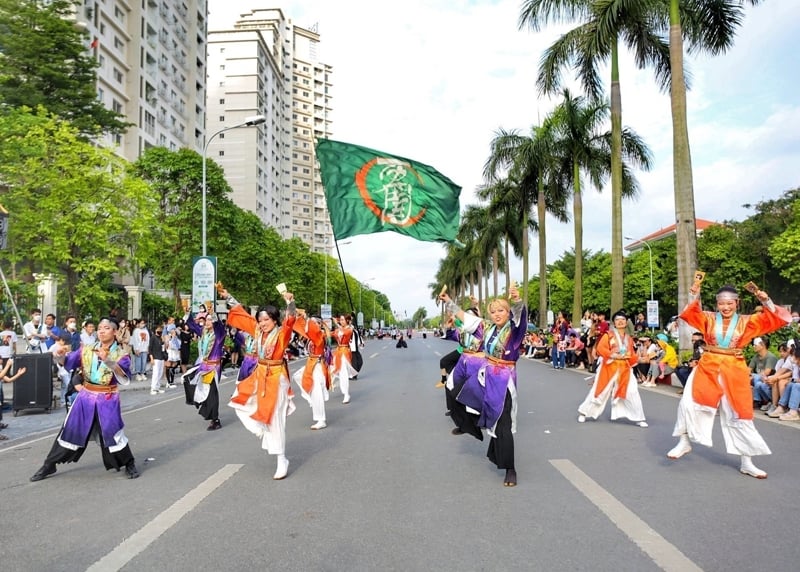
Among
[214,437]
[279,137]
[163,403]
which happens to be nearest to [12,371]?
[163,403]

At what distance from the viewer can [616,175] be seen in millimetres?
22172

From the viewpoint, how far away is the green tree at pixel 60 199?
19.1 metres

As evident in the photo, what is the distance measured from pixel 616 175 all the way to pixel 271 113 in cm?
7522

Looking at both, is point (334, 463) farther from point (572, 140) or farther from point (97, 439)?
point (572, 140)

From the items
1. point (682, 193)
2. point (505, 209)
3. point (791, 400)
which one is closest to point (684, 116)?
point (682, 193)

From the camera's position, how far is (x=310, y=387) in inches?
403

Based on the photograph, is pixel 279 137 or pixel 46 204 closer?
pixel 46 204

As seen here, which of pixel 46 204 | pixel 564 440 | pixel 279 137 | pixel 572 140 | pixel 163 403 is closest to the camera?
pixel 564 440

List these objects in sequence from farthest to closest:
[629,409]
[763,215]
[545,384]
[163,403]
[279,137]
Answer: [279,137]
[763,215]
[545,384]
[163,403]
[629,409]

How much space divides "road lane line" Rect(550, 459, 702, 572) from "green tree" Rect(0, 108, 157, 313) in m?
17.7

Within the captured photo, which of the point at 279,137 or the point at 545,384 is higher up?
the point at 279,137

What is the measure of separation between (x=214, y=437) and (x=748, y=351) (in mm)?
11488

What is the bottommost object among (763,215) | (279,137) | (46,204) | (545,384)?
(545,384)

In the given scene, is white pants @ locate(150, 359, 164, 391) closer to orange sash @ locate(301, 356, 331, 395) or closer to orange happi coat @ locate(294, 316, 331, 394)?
orange happi coat @ locate(294, 316, 331, 394)
